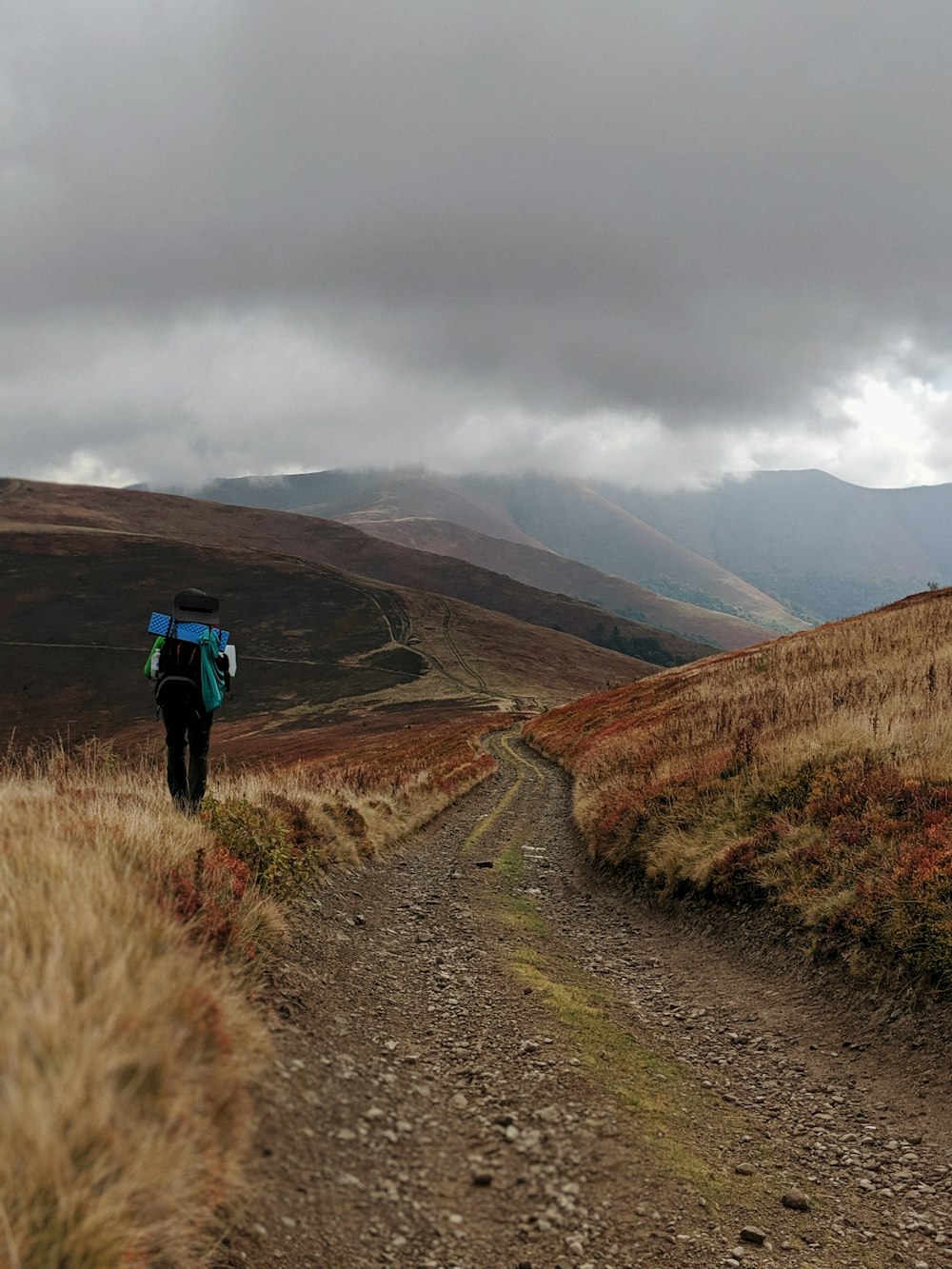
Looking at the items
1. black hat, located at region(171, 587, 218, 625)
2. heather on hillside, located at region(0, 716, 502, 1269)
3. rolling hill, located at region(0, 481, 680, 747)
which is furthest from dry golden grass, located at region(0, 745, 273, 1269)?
rolling hill, located at region(0, 481, 680, 747)

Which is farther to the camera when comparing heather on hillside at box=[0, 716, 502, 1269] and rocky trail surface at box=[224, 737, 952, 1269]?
rocky trail surface at box=[224, 737, 952, 1269]

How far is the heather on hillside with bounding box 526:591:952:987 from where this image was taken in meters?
8.11

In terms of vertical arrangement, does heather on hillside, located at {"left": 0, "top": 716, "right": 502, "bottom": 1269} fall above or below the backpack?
below

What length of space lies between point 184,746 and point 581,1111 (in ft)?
21.0

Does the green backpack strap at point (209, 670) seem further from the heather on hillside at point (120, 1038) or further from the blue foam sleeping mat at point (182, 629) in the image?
the heather on hillside at point (120, 1038)

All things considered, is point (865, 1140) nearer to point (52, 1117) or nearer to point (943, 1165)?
point (943, 1165)

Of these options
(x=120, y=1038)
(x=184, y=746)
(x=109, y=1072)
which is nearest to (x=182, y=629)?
(x=184, y=746)

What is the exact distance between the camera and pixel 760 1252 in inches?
173

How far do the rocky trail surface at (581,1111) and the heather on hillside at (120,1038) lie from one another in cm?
62

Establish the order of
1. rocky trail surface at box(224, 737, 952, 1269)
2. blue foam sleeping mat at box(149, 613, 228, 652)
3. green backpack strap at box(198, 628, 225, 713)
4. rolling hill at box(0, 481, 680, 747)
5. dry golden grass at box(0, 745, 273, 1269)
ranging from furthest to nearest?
rolling hill at box(0, 481, 680, 747) < green backpack strap at box(198, 628, 225, 713) < blue foam sleeping mat at box(149, 613, 228, 652) < rocky trail surface at box(224, 737, 952, 1269) < dry golden grass at box(0, 745, 273, 1269)

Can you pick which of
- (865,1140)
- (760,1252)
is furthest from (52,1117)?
(865,1140)

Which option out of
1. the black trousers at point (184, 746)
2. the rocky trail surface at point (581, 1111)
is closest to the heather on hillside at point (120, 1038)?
the rocky trail surface at point (581, 1111)

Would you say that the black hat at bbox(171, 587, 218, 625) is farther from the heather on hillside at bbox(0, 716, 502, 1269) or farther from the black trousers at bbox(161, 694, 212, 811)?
the heather on hillside at bbox(0, 716, 502, 1269)

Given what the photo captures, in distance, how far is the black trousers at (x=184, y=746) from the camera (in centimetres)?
910
